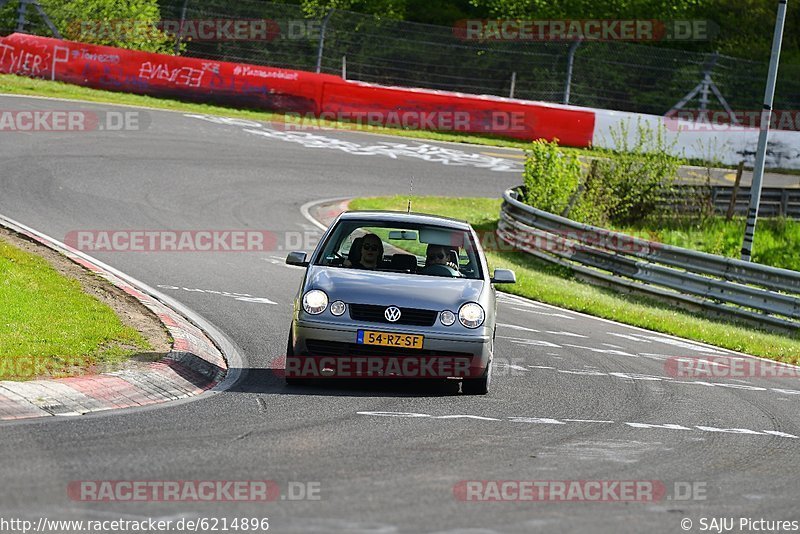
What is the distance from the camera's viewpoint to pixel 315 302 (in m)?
9.77

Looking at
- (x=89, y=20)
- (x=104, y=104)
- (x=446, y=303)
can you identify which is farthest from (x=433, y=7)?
(x=446, y=303)

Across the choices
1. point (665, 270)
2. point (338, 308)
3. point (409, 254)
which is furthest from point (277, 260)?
point (338, 308)

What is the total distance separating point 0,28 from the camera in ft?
111

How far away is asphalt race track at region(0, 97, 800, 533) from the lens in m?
6.10

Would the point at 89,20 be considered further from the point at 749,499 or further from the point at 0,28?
the point at 749,499

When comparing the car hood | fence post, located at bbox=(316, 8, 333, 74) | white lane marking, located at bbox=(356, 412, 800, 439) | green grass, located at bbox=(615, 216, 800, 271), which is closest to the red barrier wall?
fence post, located at bbox=(316, 8, 333, 74)

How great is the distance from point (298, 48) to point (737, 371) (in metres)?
24.7

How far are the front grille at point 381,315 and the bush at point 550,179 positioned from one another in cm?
1420

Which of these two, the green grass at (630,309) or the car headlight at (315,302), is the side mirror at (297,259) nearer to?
the car headlight at (315,302)

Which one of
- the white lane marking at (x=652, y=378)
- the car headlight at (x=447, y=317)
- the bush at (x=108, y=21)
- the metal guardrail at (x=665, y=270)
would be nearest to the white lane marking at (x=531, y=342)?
the white lane marking at (x=652, y=378)

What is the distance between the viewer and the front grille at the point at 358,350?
31.5 feet

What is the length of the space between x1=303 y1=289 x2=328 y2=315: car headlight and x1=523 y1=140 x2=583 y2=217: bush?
46.9ft

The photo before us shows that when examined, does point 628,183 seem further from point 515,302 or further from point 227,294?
point 227,294

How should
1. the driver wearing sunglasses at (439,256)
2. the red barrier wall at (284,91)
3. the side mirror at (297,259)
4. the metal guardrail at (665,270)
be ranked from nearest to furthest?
the side mirror at (297,259) < the driver wearing sunglasses at (439,256) < the metal guardrail at (665,270) < the red barrier wall at (284,91)
